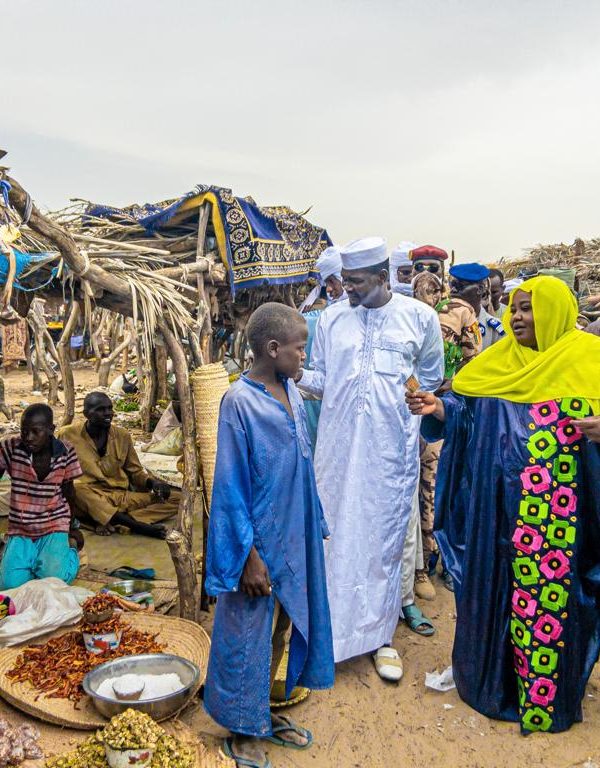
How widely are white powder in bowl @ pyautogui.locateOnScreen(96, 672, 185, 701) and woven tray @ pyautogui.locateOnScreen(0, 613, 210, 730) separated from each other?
13 cm

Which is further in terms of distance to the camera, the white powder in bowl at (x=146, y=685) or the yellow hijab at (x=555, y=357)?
the white powder in bowl at (x=146, y=685)

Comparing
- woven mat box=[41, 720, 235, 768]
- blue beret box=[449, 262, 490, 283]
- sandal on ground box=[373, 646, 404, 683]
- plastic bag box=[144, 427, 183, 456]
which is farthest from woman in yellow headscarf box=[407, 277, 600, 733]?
plastic bag box=[144, 427, 183, 456]

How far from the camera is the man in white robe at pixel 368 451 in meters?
3.67

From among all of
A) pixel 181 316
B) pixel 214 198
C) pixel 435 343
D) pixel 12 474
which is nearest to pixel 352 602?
pixel 435 343

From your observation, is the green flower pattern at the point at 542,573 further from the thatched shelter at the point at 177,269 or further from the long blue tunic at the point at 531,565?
the thatched shelter at the point at 177,269

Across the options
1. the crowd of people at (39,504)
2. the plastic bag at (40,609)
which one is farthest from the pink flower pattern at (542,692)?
the crowd of people at (39,504)

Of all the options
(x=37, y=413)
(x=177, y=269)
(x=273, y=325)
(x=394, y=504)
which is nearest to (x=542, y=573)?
(x=394, y=504)

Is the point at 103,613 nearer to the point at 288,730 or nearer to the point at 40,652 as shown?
the point at 40,652

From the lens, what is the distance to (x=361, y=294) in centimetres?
376

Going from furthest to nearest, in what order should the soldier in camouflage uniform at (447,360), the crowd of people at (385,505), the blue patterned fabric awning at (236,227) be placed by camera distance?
the blue patterned fabric awning at (236,227) → the soldier in camouflage uniform at (447,360) → the crowd of people at (385,505)

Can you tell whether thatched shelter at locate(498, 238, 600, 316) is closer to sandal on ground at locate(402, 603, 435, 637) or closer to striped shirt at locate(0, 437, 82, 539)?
sandal on ground at locate(402, 603, 435, 637)

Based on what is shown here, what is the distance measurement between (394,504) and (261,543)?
1.26m

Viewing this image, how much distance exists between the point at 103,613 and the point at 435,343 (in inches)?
97.7

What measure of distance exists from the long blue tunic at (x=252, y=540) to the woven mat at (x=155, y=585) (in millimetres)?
1656
